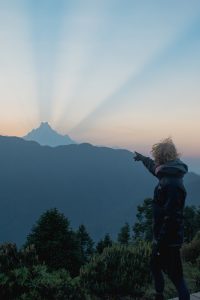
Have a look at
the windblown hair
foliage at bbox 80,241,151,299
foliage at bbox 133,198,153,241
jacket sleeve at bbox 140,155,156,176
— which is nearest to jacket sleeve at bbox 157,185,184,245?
the windblown hair

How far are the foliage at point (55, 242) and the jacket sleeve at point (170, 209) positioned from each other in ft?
13.6

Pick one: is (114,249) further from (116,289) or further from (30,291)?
(30,291)

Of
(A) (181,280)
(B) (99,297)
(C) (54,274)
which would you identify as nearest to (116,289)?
(B) (99,297)

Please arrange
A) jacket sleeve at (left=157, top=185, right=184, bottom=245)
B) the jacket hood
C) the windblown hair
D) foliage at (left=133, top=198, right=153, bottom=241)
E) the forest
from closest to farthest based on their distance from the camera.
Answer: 1. jacket sleeve at (left=157, top=185, right=184, bottom=245)
2. the jacket hood
3. the windblown hair
4. the forest
5. foliage at (left=133, top=198, right=153, bottom=241)

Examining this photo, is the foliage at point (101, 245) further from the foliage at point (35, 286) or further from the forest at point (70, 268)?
the foliage at point (35, 286)

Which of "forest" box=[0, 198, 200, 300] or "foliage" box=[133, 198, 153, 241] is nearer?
"forest" box=[0, 198, 200, 300]

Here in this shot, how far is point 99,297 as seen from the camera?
660cm

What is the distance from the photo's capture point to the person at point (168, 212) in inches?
196

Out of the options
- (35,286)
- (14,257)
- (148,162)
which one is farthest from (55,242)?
(148,162)

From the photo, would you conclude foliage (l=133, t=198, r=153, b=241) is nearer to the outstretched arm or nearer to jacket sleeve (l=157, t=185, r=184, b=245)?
the outstretched arm

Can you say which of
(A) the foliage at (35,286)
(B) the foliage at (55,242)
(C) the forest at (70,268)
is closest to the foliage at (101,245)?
(B) the foliage at (55,242)

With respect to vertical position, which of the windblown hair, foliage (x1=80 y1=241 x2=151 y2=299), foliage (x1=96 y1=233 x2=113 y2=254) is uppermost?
foliage (x1=96 y1=233 x2=113 y2=254)

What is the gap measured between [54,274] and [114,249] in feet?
5.88

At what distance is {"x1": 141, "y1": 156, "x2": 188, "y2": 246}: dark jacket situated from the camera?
4973 millimetres
